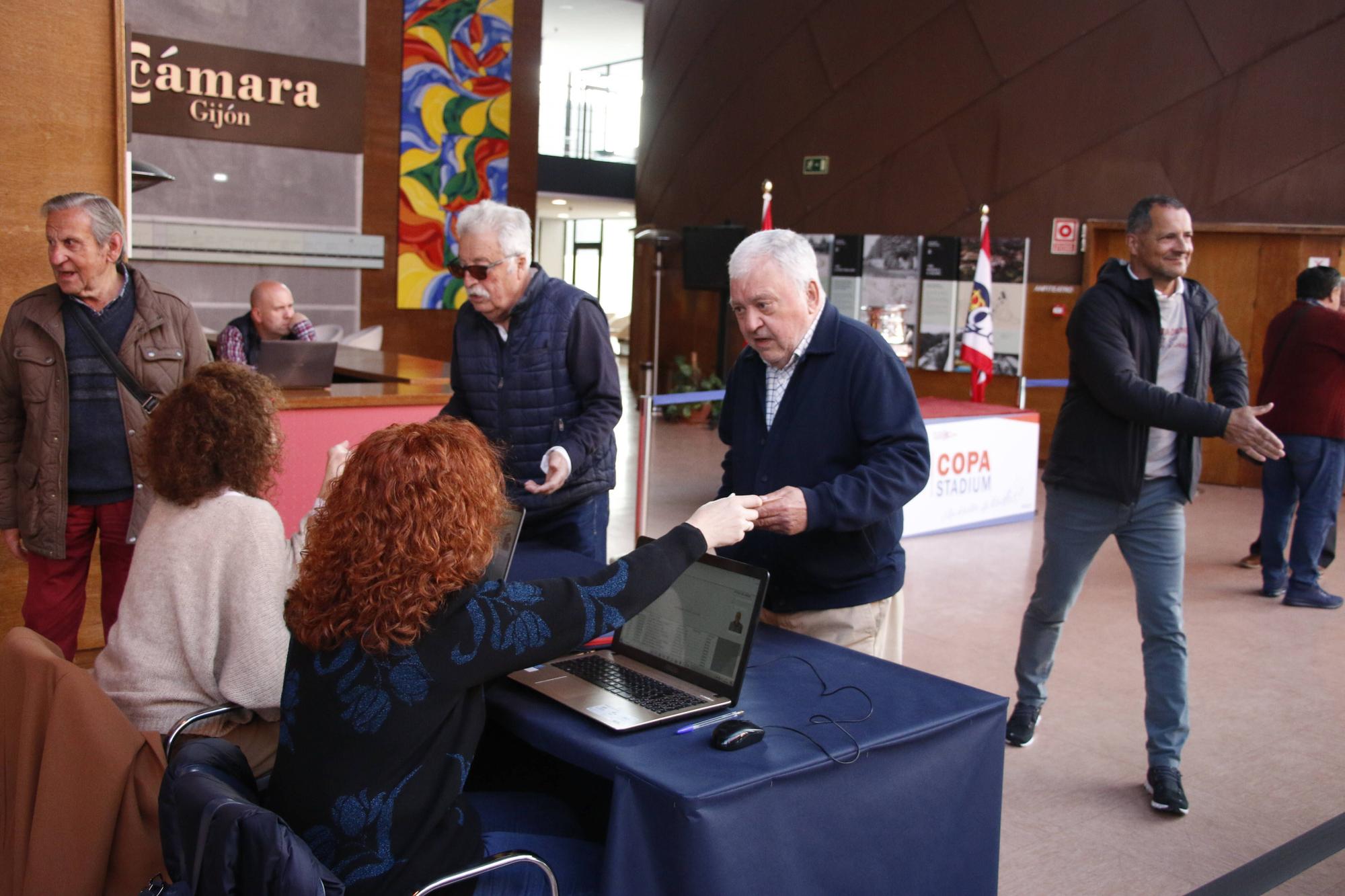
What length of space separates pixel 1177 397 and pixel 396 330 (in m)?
8.84

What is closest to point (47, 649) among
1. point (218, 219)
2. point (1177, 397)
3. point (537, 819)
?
point (537, 819)

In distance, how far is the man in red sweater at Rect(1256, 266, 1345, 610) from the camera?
18.0ft

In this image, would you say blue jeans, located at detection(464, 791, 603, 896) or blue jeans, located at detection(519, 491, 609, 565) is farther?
blue jeans, located at detection(519, 491, 609, 565)

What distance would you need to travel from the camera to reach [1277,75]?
8.57m

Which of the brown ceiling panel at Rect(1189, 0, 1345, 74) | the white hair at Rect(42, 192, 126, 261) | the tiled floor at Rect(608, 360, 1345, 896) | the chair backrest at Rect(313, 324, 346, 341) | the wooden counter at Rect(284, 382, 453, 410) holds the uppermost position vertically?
the brown ceiling panel at Rect(1189, 0, 1345, 74)

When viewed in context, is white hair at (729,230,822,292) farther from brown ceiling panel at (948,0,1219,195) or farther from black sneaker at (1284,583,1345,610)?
brown ceiling panel at (948,0,1219,195)

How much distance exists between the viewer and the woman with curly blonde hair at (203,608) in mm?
2170

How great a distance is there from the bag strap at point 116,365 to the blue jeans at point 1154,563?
264 centimetres

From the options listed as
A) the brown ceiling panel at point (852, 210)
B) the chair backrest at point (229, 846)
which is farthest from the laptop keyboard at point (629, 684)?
the brown ceiling panel at point (852, 210)

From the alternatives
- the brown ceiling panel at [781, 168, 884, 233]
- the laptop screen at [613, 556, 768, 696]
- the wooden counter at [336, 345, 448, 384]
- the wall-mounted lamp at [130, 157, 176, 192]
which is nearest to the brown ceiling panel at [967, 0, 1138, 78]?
the brown ceiling panel at [781, 168, 884, 233]

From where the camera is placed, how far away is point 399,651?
1.62 m

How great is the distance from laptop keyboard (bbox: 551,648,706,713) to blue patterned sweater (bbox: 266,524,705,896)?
264mm

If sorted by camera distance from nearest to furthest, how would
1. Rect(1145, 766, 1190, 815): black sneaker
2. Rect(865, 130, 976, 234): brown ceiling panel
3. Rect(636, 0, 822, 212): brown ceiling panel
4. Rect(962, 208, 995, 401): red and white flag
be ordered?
1. Rect(1145, 766, 1190, 815): black sneaker
2. Rect(962, 208, 995, 401): red and white flag
3. Rect(865, 130, 976, 234): brown ceiling panel
4. Rect(636, 0, 822, 212): brown ceiling panel

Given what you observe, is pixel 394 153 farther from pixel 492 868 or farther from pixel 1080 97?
pixel 492 868
